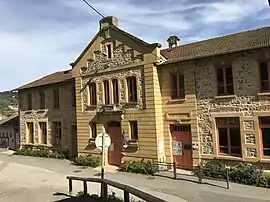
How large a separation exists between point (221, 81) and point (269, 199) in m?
6.94

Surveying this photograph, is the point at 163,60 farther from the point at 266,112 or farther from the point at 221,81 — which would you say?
the point at 266,112

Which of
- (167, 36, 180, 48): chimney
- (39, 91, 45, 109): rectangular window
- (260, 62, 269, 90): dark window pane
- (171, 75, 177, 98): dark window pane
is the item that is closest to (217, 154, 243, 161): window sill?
(260, 62, 269, 90): dark window pane

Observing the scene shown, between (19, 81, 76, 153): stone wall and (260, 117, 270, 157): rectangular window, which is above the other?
(19, 81, 76, 153): stone wall

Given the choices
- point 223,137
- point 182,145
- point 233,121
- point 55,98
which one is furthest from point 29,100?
point 233,121

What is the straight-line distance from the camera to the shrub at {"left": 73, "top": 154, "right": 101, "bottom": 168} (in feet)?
69.0

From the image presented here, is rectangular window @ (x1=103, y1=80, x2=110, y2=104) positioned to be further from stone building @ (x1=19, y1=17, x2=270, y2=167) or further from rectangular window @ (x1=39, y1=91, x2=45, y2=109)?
rectangular window @ (x1=39, y1=91, x2=45, y2=109)

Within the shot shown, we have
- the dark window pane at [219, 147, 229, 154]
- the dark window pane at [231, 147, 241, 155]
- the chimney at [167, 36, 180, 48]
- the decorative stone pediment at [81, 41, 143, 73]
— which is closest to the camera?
the dark window pane at [231, 147, 241, 155]

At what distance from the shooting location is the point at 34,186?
15656 millimetres

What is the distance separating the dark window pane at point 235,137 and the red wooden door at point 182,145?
8.27 ft

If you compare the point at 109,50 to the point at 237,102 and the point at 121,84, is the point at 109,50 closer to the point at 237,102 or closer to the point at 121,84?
the point at 121,84

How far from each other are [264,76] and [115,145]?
10483mm

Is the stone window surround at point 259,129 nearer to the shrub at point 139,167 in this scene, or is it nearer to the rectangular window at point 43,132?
the shrub at point 139,167

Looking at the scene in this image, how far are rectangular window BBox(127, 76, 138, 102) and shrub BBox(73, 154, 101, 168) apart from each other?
481 centimetres

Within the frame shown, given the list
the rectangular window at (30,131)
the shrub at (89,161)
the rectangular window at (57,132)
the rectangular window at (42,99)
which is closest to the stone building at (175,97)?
the shrub at (89,161)
